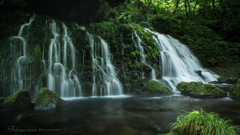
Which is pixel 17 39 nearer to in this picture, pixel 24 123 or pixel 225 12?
pixel 24 123

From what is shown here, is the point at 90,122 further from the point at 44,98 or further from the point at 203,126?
the point at 203,126

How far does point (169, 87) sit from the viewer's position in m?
12.8

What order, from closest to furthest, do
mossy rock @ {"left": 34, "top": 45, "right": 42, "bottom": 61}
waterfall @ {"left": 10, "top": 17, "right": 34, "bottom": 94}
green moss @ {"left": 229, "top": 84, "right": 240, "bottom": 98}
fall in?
waterfall @ {"left": 10, "top": 17, "right": 34, "bottom": 94}
green moss @ {"left": 229, "top": 84, "right": 240, "bottom": 98}
mossy rock @ {"left": 34, "top": 45, "right": 42, "bottom": 61}

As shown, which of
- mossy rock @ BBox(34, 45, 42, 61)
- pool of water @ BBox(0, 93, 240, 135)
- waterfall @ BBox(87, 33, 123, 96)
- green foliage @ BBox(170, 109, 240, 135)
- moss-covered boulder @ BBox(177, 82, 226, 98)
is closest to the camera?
green foliage @ BBox(170, 109, 240, 135)

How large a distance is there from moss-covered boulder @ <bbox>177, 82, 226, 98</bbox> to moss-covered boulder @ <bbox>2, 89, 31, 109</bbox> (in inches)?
378

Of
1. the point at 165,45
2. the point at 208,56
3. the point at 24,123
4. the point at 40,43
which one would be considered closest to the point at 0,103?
the point at 24,123

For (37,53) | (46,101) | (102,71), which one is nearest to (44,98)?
(46,101)

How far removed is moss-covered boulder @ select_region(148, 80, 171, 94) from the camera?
11.9 meters

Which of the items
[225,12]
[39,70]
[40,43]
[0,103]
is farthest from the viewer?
[225,12]

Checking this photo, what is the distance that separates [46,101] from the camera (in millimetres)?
6695

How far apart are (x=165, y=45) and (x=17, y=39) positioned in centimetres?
1653

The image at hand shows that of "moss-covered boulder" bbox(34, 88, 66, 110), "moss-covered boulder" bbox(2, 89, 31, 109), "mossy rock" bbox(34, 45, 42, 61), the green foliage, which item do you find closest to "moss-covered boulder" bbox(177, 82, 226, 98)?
the green foliage

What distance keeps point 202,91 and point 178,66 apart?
26.0 ft

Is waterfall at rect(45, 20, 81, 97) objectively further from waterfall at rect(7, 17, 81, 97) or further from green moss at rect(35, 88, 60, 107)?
green moss at rect(35, 88, 60, 107)
